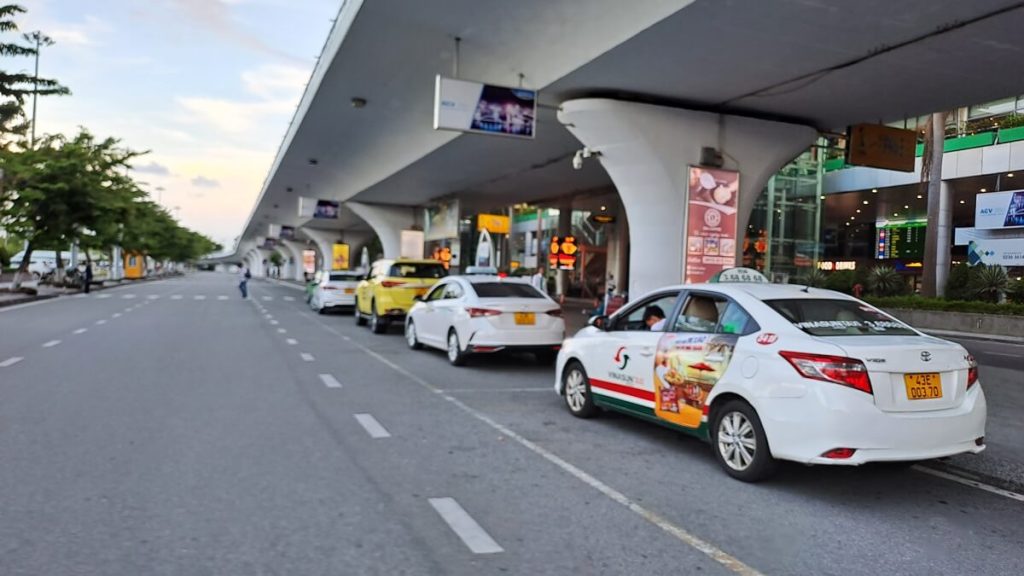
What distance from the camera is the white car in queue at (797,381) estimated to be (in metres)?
4.92

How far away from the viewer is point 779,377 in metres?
5.21

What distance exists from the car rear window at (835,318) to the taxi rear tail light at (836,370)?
0.40 meters

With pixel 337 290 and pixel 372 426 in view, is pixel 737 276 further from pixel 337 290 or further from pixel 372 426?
pixel 337 290

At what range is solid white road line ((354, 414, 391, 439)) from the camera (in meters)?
6.93

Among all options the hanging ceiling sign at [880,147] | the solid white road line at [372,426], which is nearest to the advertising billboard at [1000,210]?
the hanging ceiling sign at [880,147]

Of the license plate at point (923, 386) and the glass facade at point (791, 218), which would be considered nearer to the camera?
the license plate at point (923, 386)

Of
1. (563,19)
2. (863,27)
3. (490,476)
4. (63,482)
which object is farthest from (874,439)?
(563,19)

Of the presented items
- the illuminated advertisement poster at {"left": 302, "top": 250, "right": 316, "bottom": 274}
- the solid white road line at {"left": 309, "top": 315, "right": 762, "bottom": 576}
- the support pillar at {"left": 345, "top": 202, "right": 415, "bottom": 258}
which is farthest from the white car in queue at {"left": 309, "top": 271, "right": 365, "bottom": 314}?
the illuminated advertisement poster at {"left": 302, "top": 250, "right": 316, "bottom": 274}

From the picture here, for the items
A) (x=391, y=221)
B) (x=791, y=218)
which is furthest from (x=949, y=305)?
(x=391, y=221)

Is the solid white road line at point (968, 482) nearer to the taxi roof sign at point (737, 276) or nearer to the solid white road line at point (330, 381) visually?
the taxi roof sign at point (737, 276)

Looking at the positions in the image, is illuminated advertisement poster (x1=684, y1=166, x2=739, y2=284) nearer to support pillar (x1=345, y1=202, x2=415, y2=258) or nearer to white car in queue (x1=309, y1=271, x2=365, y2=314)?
white car in queue (x1=309, y1=271, x2=365, y2=314)

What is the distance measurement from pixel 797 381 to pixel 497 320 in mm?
6804

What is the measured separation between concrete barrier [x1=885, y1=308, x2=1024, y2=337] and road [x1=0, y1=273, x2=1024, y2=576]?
19.2m

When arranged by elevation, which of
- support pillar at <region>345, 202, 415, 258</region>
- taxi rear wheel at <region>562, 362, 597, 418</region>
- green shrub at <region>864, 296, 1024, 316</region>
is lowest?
taxi rear wheel at <region>562, 362, 597, 418</region>
